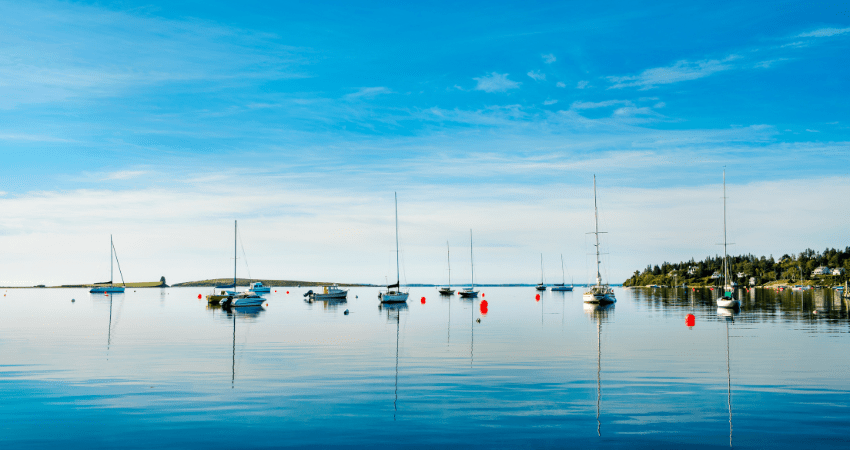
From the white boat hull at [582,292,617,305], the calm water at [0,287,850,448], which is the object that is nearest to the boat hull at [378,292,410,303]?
the white boat hull at [582,292,617,305]

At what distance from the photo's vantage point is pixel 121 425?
63.0ft

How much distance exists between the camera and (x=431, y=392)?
963 inches

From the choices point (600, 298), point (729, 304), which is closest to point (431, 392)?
point (729, 304)

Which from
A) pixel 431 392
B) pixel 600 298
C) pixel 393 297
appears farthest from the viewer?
pixel 393 297

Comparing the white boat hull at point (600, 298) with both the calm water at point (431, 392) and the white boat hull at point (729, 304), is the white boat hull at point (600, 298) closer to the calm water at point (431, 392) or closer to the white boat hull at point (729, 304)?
the white boat hull at point (729, 304)

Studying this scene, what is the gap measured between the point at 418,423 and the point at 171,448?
7297 millimetres

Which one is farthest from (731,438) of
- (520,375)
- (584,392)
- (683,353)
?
(683,353)

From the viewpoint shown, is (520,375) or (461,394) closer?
(461,394)

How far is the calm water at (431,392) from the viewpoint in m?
17.7

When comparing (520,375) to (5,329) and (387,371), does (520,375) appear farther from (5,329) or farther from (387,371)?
(5,329)

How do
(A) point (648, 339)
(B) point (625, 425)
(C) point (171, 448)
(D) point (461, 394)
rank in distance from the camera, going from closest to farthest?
(C) point (171, 448)
(B) point (625, 425)
(D) point (461, 394)
(A) point (648, 339)

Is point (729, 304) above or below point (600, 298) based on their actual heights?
above

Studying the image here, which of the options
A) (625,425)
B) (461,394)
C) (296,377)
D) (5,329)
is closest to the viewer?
(625,425)

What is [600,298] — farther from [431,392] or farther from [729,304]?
[431,392]
